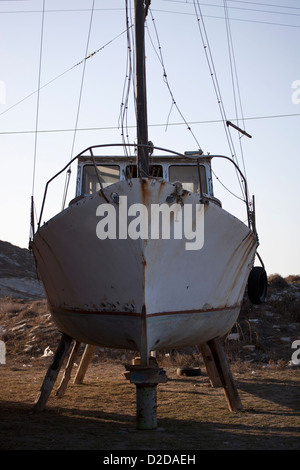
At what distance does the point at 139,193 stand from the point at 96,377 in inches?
215

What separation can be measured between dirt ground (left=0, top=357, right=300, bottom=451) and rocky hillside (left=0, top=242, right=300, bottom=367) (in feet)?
4.77

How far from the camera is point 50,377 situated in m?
6.75

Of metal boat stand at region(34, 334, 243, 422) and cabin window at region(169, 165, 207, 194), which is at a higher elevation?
cabin window at region(169, 165, 207, 194)

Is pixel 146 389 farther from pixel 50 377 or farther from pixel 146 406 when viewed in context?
pixel 50 377

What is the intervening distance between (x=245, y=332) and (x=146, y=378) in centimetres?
781

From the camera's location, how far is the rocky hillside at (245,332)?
11383 mm

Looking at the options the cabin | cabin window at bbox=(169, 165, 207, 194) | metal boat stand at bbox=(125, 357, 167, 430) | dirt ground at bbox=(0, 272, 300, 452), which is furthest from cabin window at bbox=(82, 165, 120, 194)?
metal boat stand at bbox=(125, 357, 167, 430)

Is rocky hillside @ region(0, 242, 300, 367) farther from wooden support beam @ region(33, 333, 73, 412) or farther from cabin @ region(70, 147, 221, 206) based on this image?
wooden support beam @ region(33, 333, 73, 412)

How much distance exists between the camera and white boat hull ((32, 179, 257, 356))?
5.30 meters

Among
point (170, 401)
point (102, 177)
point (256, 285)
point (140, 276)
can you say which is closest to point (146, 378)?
point (140, 276)

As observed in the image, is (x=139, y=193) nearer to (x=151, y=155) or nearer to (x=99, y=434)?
(x=99, y=434)

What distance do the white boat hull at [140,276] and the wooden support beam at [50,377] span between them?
2.27 feet
